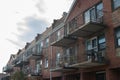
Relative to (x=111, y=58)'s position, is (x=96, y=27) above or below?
above

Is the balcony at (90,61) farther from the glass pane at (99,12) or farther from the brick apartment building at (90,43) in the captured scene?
the glass pane at (99,12)

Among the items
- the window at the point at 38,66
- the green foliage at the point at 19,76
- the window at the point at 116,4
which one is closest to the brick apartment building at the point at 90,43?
the window at the point at 116,4

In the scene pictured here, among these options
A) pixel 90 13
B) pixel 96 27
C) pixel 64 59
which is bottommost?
pixel 64 59

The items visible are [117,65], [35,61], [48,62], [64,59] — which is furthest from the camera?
[35,61]

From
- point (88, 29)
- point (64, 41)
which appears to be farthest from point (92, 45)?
point (64, 41)

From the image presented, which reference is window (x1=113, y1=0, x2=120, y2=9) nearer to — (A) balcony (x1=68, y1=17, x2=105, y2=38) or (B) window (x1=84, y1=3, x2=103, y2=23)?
(B) window (x1=84, y1=3, x2=103, y2=23)

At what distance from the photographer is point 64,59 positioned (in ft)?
88.7

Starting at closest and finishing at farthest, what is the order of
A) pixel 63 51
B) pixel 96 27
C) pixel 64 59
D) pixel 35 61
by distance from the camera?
1. pixel 96 27
2. pixel 64 59
3. pixel 63 51
4. pixel 35 61

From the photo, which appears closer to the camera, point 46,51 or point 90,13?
point 90,13

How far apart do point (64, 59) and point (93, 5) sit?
22.7ft

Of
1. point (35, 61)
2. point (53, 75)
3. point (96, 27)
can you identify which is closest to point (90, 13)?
point (96, 27)

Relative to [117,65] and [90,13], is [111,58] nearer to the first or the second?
[117,65]

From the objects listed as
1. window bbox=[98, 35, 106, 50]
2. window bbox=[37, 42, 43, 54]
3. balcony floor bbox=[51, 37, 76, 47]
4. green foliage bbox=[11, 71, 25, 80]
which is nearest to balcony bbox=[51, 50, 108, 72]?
window bbox=[98, 35, 106, 50]

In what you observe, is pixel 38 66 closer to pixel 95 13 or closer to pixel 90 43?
pixel 90 43
